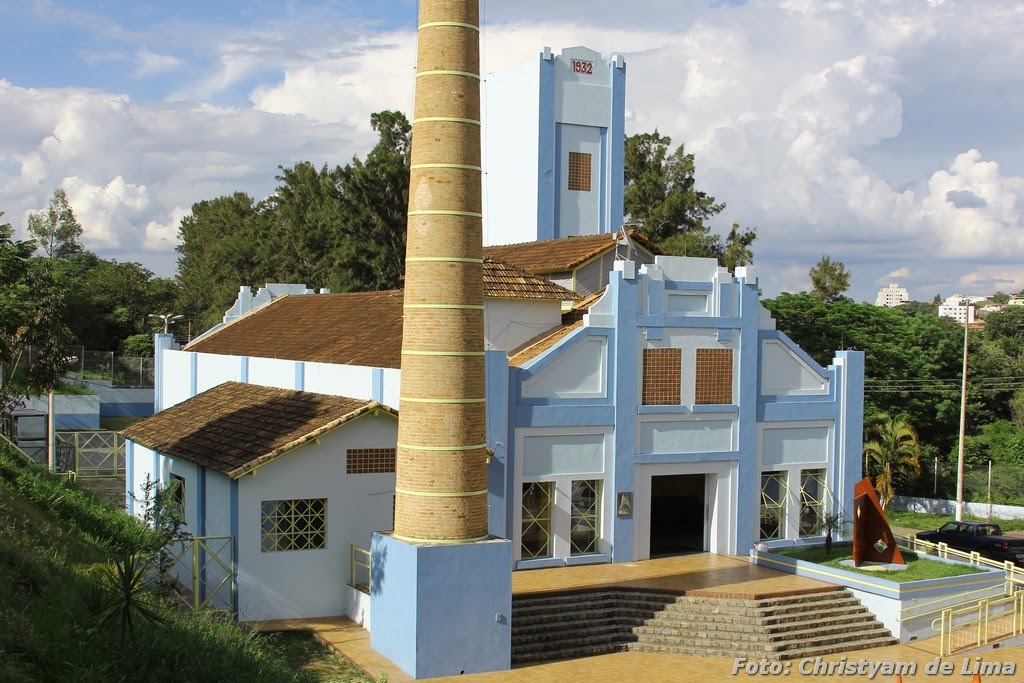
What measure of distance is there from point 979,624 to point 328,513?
12525 mm

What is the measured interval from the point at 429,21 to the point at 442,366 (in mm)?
5790

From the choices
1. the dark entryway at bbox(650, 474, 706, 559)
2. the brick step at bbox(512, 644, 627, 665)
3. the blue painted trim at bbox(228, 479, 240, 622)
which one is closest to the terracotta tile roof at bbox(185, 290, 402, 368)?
the blue painted trim at bbox(228, 479, 240, 622)

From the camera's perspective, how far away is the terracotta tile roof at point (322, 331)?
1022 inches

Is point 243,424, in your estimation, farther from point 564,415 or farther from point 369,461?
point 564,415

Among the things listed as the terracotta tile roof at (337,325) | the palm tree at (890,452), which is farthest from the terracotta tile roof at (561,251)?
the palm tree at (890,452)

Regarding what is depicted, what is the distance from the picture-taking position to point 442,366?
17.9m

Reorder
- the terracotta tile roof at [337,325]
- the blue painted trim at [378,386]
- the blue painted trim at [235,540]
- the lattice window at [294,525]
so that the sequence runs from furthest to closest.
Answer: the terracotta tile roof at [337,325], the blue painted trim at [378,386], the lattice window at [294,525], the blue painted trim at [235,540]

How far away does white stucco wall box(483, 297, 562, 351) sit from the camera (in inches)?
992

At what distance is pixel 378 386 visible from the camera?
75.4ft

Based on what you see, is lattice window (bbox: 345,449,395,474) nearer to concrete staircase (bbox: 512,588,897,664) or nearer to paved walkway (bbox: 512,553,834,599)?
paved walkway (bbox: 512,553,834,599)

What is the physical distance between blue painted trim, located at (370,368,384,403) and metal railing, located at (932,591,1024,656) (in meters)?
11.9

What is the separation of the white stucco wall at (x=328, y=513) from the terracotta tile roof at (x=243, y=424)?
37cm

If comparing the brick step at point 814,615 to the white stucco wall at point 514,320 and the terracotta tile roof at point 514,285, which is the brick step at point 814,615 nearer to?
the white stucco wall at point 514,320

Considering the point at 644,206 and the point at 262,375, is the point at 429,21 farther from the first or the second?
the point at 644,206
